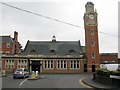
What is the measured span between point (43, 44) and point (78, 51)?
12.3 m

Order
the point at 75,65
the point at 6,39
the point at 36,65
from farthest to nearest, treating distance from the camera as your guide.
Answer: the point at 6,39 < the point at 36,65 < the point at 75,65

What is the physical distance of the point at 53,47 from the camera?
3418 inches

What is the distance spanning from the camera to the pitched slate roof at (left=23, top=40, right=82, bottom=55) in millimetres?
84600

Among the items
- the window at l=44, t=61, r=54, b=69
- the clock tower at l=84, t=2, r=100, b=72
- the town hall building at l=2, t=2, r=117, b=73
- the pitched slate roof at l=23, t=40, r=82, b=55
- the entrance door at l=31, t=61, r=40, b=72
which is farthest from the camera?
the pitched slate roof at l=23, t=40, r=82, b=55

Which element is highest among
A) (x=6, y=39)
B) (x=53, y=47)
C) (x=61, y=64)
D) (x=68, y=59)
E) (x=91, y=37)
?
(x=91, y=37)

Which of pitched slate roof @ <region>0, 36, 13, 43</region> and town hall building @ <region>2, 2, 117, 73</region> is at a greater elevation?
pitched slate roof @ <region>0, 36, 13, 43</region>

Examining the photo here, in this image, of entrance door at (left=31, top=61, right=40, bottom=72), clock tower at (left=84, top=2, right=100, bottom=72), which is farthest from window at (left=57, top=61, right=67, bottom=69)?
clock tower at (left=84, top=2, right=100, bottom=72)

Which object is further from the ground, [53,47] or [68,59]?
[53,47]

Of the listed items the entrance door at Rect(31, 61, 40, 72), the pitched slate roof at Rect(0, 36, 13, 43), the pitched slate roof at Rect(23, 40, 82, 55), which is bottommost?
the entrance door at Rect(31, 61, 40, 72)

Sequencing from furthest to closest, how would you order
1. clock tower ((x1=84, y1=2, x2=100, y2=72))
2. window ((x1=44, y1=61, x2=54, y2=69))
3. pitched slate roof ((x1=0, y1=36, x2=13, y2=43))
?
1. pitched slate roof ((x1=0, y1=36, x2=13, y2=43))
2. window ((x1=44, y1=61, x2=54, y2=69))
3. clock tower ((x1=84, y1=2, x2=100, y2=72))

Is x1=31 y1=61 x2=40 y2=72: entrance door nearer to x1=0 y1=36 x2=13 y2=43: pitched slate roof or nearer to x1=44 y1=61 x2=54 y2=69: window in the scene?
x1=44 y1=61 x2=54 y2=69: window

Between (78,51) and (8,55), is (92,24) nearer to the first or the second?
(78,51)

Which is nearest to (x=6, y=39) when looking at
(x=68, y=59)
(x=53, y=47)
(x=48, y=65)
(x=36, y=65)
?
(x=36, y=65)

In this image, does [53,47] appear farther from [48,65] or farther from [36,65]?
[36,65]
